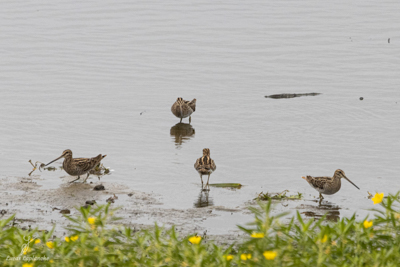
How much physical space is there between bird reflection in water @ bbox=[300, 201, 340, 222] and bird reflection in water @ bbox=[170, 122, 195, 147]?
6055 mm

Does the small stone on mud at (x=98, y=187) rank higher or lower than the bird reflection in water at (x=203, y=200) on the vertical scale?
higher

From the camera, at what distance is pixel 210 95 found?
2453 centimetres

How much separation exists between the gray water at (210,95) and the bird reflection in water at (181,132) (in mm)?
139

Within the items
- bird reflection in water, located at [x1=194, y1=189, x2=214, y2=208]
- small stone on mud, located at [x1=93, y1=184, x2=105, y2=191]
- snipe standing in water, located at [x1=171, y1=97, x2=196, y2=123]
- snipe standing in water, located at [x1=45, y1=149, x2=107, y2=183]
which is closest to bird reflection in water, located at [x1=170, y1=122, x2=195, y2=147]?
snipe standing in water, located at [x1=171, y1=97, x2=196, y2=123]

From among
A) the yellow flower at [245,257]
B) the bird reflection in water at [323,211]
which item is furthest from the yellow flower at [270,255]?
the bird reflection in water at [323,211]

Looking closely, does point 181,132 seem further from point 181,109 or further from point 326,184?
point 326,184

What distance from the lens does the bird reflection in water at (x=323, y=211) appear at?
1266cm

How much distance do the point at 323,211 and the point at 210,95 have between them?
12.0m

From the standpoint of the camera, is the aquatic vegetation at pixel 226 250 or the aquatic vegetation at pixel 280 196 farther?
the aquatic vegetation at pixel 280 196

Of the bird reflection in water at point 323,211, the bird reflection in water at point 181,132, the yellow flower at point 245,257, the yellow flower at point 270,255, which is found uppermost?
the bird reflection in water at point 181,132

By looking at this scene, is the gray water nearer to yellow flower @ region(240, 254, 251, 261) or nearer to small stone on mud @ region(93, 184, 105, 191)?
small stone on mud @ region(93, 184, 105, 191)

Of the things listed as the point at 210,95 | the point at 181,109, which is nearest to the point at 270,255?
the point at 181,109

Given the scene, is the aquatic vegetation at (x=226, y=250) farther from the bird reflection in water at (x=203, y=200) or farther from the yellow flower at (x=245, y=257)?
the bird reflection in water at (x=203, y=200)

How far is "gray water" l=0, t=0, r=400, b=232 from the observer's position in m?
16.1
